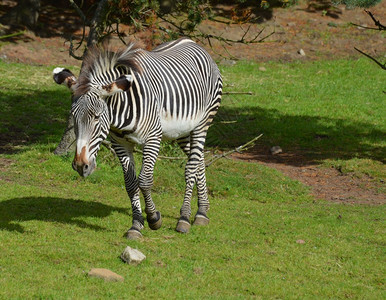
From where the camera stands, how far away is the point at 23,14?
81.8 feet

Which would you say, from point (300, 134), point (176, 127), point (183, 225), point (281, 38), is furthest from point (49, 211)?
point (281, 38)

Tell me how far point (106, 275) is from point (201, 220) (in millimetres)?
3110

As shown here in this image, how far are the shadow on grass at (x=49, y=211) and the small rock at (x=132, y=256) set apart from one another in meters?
1.53

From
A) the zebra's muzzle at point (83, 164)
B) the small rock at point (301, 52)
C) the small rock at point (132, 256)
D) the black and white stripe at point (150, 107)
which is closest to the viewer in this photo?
the zebra's muzzle at point (83, 164)

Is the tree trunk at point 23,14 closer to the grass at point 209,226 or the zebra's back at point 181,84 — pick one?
the grass at point 209,226

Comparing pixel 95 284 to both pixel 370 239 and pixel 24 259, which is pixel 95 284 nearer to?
pixel 24 259

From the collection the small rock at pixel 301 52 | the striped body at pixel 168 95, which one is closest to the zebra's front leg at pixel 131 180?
the striped body at pixel 168 95

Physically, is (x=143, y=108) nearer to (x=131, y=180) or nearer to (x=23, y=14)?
(x=131, y=180)

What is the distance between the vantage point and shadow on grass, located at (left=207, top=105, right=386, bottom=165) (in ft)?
53.2

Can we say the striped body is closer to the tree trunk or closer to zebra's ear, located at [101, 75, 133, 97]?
zebra's ear, located at [101, 75, 133, 97]

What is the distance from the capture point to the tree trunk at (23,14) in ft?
81.6

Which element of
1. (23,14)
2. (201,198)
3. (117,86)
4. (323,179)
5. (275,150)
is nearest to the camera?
(117,86)

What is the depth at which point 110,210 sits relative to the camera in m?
10.1

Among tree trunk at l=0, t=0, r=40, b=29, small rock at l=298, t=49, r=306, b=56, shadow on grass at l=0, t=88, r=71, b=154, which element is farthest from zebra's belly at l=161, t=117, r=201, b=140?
small rock at l=298, t=49, r=306, b=56
